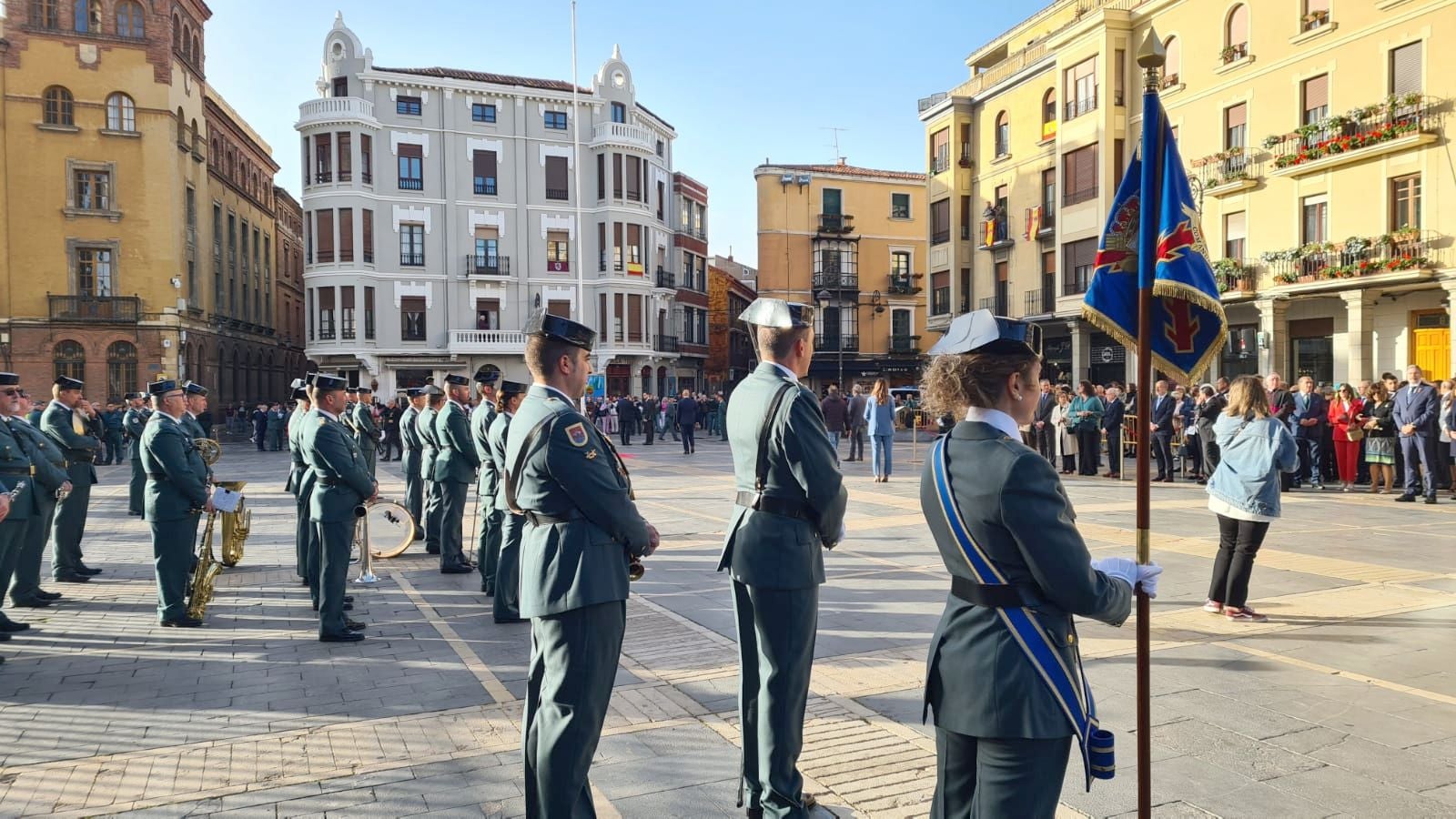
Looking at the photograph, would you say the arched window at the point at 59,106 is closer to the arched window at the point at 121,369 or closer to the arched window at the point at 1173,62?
the arched window at the point at 121,369

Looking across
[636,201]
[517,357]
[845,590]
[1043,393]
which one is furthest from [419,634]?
[636,201]

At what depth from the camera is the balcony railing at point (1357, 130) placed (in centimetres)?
2191

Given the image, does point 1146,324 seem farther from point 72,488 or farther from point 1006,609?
point 72,488

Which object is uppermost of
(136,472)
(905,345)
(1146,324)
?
(905,345)

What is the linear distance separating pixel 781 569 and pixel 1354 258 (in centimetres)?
2482

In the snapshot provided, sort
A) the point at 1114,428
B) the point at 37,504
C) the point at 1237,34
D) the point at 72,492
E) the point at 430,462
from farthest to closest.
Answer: the point at 1237,34
the point at 1114,428
the point at 430,462
the point at 72,492
the point at 37,504

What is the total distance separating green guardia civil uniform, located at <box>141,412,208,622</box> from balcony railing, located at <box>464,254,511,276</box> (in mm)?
37948

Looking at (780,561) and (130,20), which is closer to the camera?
(780,561)

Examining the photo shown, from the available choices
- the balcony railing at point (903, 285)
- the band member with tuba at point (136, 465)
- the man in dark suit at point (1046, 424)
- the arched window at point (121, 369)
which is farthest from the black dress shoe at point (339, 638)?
the balcony railing at point (903, 285)

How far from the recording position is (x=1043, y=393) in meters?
20.8

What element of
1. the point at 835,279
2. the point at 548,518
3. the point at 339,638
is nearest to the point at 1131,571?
the point at 548,518

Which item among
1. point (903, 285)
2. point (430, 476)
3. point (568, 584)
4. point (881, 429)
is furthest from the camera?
point (903, 285)

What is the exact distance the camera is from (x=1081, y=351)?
111 feet

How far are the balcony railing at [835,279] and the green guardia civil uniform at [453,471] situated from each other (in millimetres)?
44553
